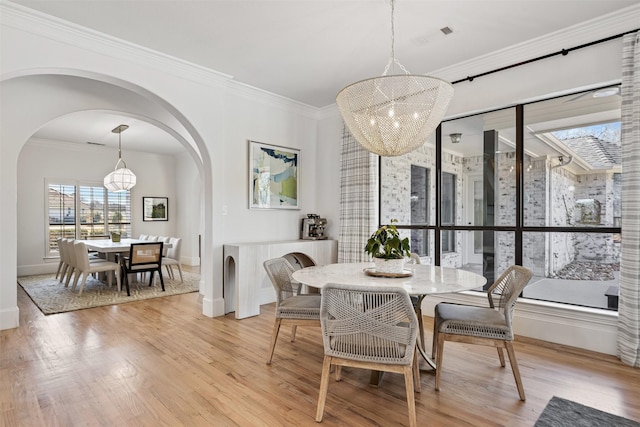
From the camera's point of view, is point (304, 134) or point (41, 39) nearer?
point (41, 39)

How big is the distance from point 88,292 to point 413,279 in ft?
17.3

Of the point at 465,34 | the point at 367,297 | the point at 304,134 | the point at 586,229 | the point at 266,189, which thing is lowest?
the point at 367,297

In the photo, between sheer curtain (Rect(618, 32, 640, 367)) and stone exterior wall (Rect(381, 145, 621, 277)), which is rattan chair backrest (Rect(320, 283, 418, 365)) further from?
stone exterior wall (Rect(381, 145, 621, 277))

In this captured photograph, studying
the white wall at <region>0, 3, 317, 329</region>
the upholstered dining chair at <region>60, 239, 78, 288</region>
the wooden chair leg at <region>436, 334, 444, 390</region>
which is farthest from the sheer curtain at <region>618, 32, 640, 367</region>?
the upholstered dining chair at <region>60, 239, 78, 288</region>

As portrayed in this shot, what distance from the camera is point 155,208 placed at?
29.5 ft

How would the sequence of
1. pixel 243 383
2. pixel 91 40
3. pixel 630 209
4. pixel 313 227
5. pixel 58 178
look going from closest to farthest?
pixel 243 383 < pixel 630 209 < pixel 91 40 < pixel 313 227 < pixel 58 178

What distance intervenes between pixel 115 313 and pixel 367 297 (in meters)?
3.76

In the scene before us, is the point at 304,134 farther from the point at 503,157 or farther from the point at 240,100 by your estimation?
the point at 503,157

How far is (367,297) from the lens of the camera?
6.22 feet

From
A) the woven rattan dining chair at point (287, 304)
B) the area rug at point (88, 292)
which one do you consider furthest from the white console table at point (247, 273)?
the area rug at point (88, 292)

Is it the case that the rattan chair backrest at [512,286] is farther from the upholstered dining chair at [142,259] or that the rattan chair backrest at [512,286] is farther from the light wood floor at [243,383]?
the upholstered dining chair at [142,259]

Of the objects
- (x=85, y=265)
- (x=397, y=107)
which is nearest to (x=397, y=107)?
(x=397, y=107)

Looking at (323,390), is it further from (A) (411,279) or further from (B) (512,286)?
(B) (512,286)

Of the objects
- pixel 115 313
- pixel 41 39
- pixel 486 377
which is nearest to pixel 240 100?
pixel 41 39
